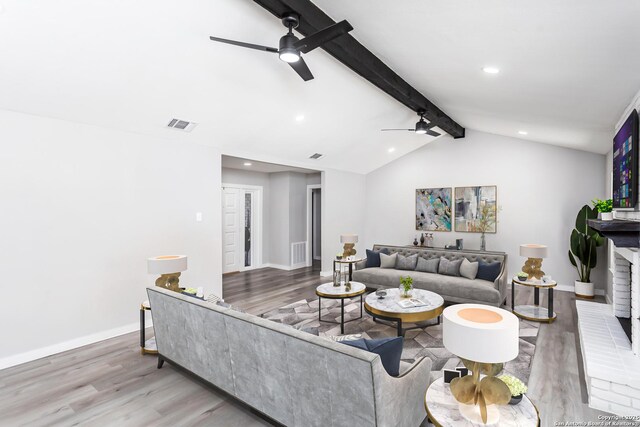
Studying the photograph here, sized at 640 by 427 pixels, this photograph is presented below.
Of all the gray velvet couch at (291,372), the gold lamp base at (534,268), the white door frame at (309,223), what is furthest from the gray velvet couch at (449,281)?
the gray velvet couch at (291,372)

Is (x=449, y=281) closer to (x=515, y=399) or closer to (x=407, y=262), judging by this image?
(x=407, y=262)

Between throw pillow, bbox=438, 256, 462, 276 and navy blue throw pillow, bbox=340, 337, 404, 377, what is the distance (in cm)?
373

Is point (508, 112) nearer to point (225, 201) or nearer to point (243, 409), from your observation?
point (243, 409)

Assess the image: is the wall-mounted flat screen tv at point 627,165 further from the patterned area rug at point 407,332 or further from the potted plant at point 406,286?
the potted plant at point 406,286

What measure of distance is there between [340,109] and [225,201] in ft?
12.2

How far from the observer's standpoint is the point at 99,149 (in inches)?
152

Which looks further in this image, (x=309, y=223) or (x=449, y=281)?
(x=309, y=223)

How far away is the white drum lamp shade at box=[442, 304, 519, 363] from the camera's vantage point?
1501 mm

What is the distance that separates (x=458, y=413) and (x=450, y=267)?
3.98 m

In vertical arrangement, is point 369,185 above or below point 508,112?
below

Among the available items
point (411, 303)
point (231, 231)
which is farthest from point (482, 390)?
point (231, 231)

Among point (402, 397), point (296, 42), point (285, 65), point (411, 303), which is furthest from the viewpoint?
point (411, 303)

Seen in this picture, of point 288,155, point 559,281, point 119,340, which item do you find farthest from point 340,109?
point 559,281

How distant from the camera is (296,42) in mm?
2463
